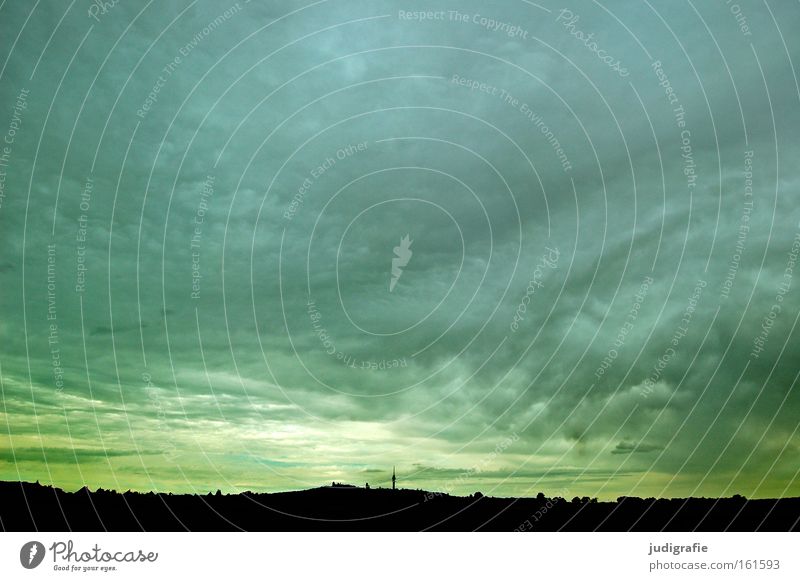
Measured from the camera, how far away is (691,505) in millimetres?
24500

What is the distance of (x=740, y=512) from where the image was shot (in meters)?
23.7
